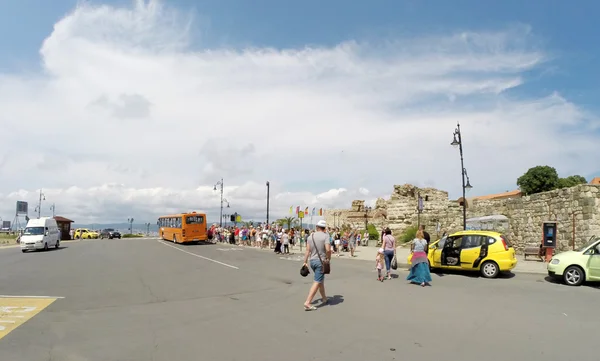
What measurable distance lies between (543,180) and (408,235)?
143ft

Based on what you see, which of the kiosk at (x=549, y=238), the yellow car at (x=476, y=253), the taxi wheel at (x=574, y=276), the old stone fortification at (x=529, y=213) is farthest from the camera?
the kiosk at (x=549, y=238)

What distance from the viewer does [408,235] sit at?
32156 millimetres

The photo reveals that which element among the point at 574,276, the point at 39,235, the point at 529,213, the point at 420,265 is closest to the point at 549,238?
the point at 529,213

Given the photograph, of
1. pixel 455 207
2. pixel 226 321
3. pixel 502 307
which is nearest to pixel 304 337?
pixel 226 321

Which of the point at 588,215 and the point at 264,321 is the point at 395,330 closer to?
the point at 264,321

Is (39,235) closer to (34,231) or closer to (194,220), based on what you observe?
(34,231)

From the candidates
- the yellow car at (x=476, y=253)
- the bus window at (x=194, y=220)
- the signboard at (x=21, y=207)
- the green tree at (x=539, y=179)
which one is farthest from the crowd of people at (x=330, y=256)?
the green tree at (x=539, y=179)

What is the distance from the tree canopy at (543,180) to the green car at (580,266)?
2280 inches

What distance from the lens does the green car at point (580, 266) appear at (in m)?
12.4

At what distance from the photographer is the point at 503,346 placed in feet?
20.4

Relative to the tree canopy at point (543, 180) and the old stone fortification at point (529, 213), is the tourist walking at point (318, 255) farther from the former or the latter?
the tree canopy at point (543, 180)

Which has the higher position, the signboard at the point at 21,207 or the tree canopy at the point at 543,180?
the tree canopy at the point at 543,180

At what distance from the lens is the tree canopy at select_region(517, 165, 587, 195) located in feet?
207

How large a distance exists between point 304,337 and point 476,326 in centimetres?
315
